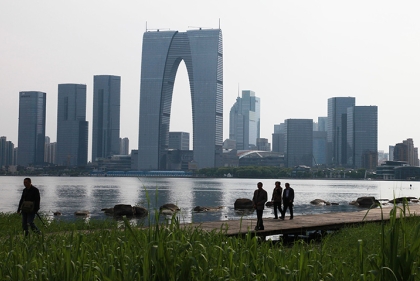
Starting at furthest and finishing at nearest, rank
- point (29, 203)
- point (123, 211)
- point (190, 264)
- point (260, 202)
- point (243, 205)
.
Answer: point (243, 205)
point (123, 211)
point (260, 202)
point (29, 203)
point (190, 264)

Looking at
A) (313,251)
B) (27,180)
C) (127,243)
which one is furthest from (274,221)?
(127,243)

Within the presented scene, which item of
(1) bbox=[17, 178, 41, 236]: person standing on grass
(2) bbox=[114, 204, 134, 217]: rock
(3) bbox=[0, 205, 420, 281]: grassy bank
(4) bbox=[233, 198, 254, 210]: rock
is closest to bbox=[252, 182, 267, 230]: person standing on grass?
(1) bbox=[17, 178, 41, 236]: person standing on grass

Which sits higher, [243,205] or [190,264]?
[190,264]

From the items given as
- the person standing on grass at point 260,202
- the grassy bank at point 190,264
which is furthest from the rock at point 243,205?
the grassy bank at point 190,264

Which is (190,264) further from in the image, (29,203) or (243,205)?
(243,205)

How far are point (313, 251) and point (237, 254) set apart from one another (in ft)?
6.52

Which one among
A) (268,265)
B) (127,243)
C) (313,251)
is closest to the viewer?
(268,265)

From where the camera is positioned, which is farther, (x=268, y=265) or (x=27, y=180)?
(x=27, y=180)

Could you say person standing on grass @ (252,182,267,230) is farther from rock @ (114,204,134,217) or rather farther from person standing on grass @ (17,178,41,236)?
rock @ (114,204,134,217)

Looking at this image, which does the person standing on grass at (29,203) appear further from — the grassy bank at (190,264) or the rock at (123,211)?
the rock at (123,211)

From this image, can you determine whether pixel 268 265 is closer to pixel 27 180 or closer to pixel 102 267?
pixel 102 267

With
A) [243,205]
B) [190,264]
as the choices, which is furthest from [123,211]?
[190,264]

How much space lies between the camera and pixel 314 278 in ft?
28.8

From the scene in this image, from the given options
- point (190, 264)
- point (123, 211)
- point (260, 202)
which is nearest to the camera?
point (190, 264)
